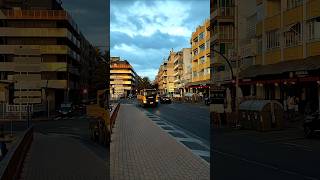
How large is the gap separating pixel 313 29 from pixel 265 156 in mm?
20150

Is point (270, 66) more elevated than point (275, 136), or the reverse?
point (270, 66)

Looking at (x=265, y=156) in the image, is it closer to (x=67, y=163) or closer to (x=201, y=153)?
(x=201, y=153)

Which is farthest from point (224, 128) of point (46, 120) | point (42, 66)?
point (42, 66)

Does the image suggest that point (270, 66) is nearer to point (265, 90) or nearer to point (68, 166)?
point (265, 90)

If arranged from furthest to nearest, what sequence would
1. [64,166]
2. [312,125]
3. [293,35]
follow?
[293,35]
[312,125]
[64,166]

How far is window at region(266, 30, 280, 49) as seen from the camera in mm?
38562

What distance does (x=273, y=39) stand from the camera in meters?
39.8

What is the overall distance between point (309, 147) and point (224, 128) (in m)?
8.85

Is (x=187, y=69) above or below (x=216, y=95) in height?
above

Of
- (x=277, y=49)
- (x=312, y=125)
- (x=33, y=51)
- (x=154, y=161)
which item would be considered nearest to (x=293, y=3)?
(x=277, y=49)

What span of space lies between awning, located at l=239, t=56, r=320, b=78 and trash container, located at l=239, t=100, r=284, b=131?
5395mm

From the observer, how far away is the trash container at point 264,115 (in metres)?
24.9

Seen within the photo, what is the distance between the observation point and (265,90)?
4359cm

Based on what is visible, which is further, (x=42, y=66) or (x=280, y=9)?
(x=280, y=9)
